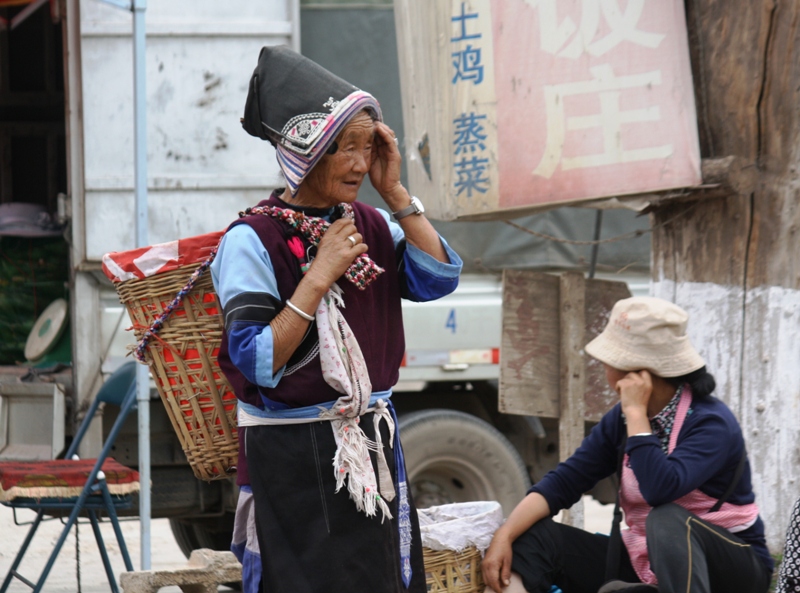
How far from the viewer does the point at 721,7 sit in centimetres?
366

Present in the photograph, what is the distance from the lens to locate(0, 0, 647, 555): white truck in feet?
16.7

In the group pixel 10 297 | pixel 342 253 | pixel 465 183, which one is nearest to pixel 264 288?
pixel 342 253

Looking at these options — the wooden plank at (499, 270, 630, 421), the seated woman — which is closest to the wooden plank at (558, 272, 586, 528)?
the wooden plank at (499, 270, 630, 421)

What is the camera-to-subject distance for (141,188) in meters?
4.29

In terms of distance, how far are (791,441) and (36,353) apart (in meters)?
3.69

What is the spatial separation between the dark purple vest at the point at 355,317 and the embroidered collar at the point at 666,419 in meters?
0.92

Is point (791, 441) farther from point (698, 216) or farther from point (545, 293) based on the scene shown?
point (545, 293)

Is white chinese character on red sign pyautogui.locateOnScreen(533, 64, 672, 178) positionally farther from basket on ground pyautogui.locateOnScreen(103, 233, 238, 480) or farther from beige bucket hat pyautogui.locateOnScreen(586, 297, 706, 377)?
basket on ground pyautogui.locateOnScreen(103, 233, 238, 480)

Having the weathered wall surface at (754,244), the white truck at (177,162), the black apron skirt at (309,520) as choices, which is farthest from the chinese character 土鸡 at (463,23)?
the black apron skirt at (309,520)

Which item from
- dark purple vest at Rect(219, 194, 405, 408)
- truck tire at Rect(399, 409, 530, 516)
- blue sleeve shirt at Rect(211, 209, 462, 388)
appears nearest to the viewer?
blue sleeve shirt at Rect(211, 209, 462, 388)

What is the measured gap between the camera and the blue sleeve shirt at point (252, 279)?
2209 mm

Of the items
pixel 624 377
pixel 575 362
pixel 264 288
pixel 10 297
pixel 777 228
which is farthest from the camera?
pixel 10 297

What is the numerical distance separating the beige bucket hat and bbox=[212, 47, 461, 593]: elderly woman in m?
0.86

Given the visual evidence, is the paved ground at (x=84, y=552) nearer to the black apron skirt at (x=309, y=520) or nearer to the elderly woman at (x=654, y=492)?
the elderly woman at (x=654, y=492)
